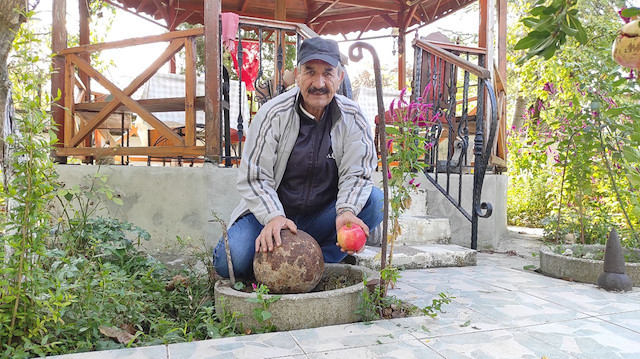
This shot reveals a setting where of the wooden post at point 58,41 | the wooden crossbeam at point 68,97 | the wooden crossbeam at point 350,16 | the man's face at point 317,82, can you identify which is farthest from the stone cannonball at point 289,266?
the wooden crossbeam at point 350,16

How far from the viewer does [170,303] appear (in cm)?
239

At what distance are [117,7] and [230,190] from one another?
20.9ft

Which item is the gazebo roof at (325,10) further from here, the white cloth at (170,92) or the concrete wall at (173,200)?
the concrete wall at (173,200)

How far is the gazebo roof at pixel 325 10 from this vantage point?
873cm

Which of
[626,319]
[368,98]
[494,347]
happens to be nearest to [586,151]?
[626,319]

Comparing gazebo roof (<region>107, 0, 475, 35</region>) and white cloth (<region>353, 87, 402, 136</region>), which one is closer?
white cloth (<region>353, 87, 402, 136</region>)

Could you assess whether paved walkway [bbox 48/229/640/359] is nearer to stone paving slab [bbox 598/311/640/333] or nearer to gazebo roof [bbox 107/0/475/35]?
stone paving slab [bbox 598/311/640/333]

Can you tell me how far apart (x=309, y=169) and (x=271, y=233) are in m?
0.53

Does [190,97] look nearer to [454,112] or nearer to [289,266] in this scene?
[289,266]

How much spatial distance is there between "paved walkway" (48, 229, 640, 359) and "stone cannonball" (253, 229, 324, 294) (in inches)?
10.2

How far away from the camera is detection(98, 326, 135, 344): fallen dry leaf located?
6.20 ft

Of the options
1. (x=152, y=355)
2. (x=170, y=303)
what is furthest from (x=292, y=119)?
(x=152, y=355)

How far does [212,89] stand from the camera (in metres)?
3.89

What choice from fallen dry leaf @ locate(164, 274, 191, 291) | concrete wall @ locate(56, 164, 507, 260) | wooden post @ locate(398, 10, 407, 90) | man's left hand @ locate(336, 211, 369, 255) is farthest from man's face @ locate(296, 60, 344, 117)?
wooden post @ locate(398, 10, 407, 90)
